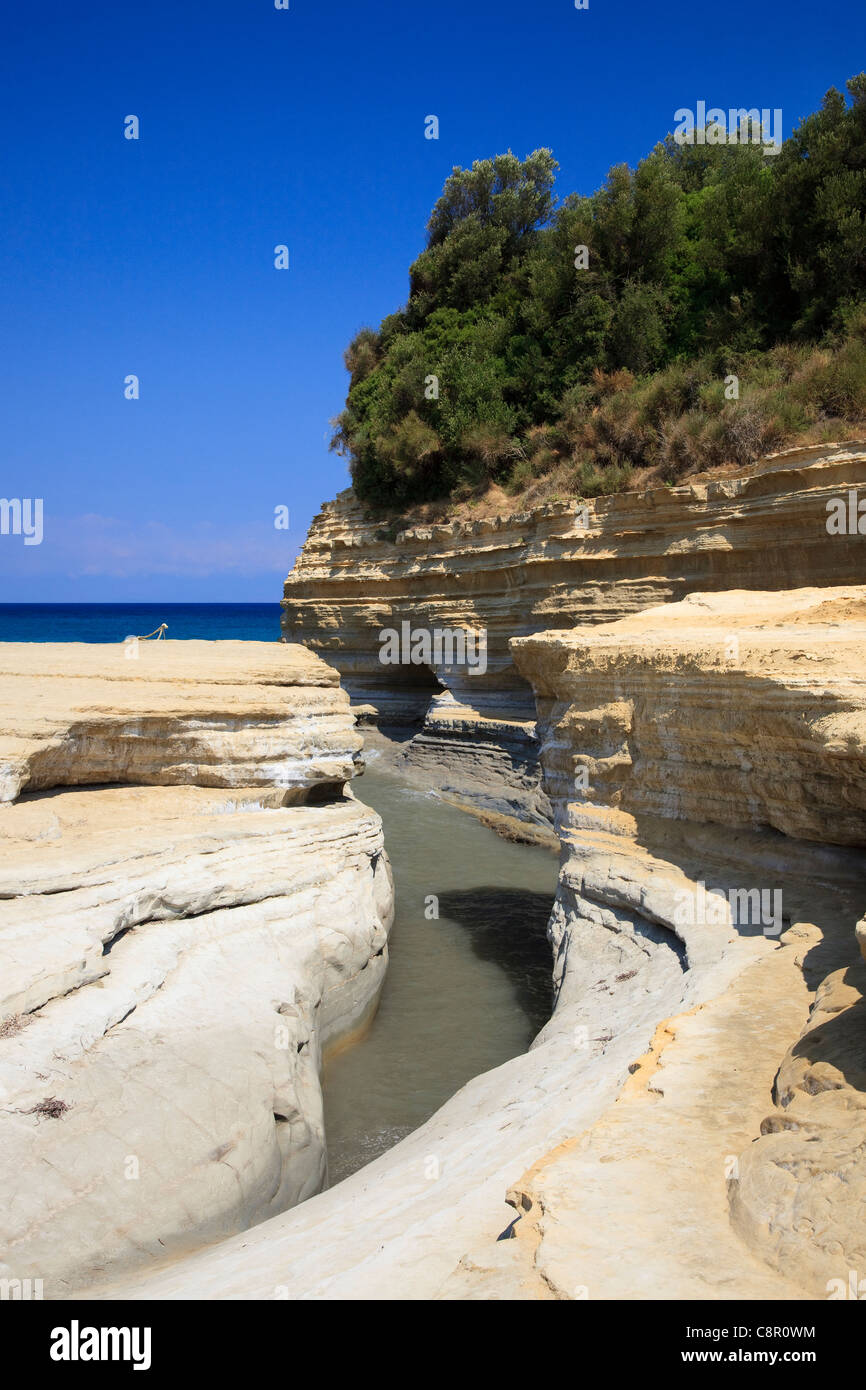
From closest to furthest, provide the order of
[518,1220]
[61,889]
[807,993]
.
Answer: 1. [518,1220]
2. [807,993]
3. [61,889]

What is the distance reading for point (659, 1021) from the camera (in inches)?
233

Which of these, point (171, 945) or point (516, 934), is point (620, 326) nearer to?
point (516, 934)

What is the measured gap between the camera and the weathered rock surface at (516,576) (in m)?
14.9

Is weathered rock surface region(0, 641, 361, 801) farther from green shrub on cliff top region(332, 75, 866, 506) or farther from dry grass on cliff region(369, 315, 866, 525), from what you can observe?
green shrub on cliff top region(332, 75, 866, 506)

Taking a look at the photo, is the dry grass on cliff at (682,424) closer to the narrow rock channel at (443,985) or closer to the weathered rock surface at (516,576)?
the weathered rock surface at (516,576)

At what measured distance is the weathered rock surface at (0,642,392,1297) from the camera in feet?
17.8

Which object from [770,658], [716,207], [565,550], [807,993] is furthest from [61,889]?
[716,207]

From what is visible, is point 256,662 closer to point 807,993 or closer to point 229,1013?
point 229,1013

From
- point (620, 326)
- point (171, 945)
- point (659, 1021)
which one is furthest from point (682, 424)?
point (171, 945)

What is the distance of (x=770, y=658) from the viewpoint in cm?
741

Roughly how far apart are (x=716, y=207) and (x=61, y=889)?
2333 centimetres

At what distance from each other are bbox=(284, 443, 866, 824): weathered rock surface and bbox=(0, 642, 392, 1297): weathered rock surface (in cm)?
808

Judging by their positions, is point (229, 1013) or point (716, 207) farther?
point (716, 207)

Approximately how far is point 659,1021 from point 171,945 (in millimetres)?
4076
